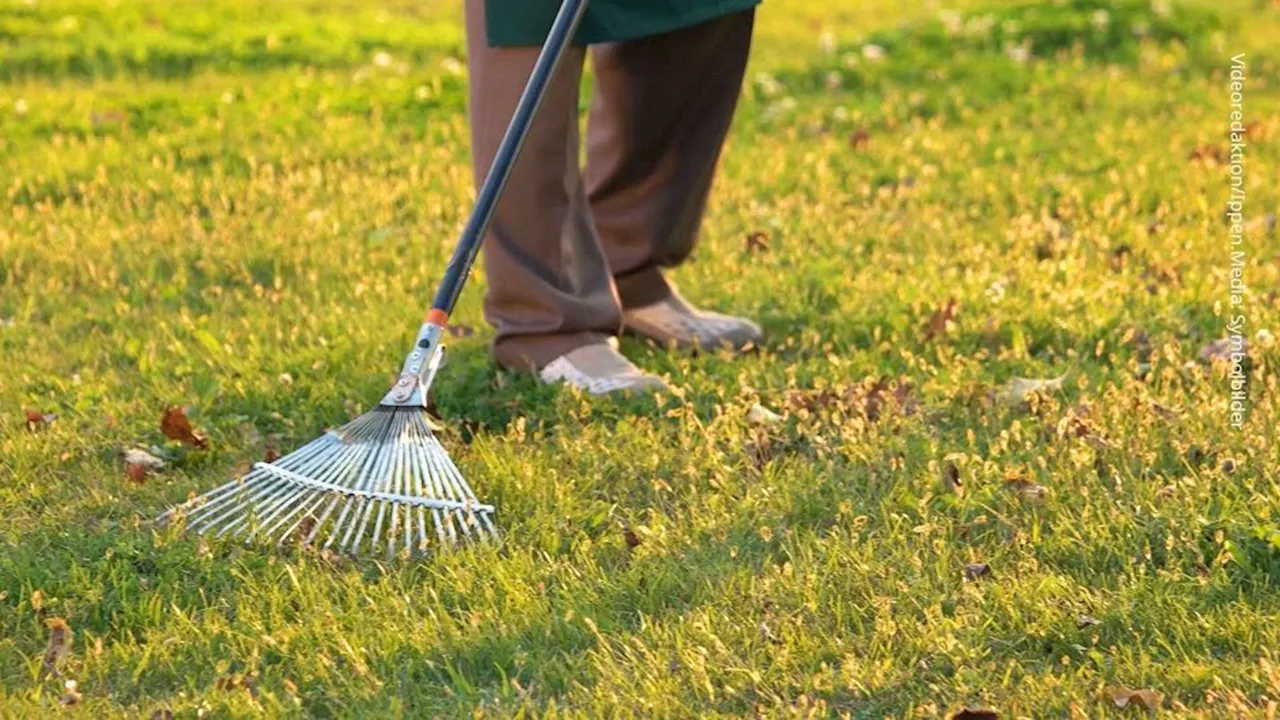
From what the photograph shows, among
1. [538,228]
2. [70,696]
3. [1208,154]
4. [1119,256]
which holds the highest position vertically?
[538,228]

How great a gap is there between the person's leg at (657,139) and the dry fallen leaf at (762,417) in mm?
836

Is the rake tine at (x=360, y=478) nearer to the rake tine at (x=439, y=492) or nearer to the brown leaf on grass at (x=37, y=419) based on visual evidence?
the rake tine at (x=439, y=492)

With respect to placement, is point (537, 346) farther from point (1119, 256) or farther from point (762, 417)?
point (1119, 256)

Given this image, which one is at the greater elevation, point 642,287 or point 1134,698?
point 642,287

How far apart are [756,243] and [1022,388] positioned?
68.1 inches

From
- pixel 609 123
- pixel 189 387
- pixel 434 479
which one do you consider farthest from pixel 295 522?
pixel 609 123

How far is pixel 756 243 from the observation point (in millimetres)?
6047

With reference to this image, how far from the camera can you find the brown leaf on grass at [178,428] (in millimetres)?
4266

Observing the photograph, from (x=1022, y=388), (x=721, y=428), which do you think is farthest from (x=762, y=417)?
(x=1022, y=388)

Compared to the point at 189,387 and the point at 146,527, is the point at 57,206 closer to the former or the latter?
the point at 189,387

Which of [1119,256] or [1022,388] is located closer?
[1022,388]

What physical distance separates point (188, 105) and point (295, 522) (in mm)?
4969

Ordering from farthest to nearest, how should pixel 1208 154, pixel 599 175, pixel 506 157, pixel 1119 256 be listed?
pixel 1208 154, pixel 1119 256, pixel 599 175, pixel 506 157

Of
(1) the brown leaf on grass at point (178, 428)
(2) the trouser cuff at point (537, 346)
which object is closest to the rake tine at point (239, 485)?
(1) the brown leaf on grass at point (178, 428)
